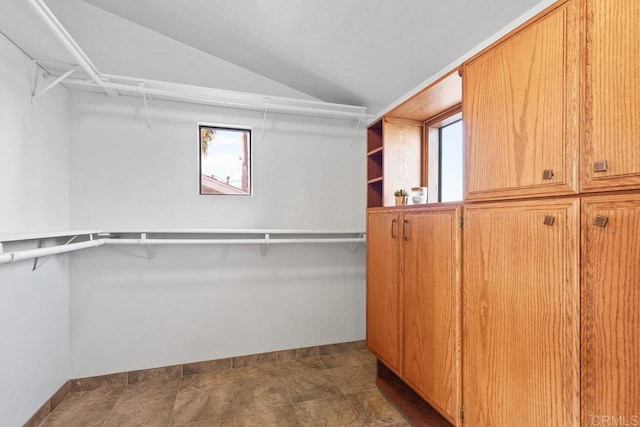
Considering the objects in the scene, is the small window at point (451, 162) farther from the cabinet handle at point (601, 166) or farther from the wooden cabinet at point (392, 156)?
the cabinet handle at point (601, 166)

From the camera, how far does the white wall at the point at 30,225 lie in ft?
5.15

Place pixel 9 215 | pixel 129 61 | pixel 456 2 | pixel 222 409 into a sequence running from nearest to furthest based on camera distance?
1. pixel 456 2
2. pixel 9 215
3. pixel 222 409
4. pixel 129 61

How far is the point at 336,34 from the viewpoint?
1.87m

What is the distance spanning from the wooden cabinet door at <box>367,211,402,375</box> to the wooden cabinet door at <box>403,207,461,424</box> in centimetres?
10

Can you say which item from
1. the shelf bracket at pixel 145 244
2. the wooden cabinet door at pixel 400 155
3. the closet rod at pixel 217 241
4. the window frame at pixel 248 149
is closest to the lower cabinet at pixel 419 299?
the wooden cabinet door at pixel 400 155

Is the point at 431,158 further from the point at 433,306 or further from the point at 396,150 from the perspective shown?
the point at 433,306

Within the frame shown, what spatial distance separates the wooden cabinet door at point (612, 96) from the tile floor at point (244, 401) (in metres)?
1.78

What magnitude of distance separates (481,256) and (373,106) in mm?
1831

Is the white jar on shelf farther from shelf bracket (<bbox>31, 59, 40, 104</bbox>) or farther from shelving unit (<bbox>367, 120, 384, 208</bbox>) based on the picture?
shelf bracket (<bbox>31, 59, 40, 104</bbox>)

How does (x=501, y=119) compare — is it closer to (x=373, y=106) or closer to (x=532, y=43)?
(x=532, y=43)

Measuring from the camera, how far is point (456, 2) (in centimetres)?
144

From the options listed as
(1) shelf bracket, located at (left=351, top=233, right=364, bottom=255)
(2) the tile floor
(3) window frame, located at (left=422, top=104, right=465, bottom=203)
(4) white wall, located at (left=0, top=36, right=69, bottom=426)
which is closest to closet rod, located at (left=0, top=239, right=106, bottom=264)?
(4) white wall, located at (left=0, top=36, right=69, bottom=426)

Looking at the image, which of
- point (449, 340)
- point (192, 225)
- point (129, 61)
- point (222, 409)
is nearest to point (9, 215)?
point (192, 225)

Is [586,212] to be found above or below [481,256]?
above
